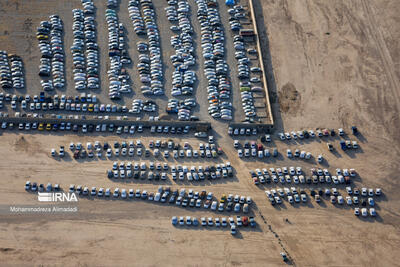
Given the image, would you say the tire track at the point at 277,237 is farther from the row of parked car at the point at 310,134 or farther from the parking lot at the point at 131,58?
the parking lot at the point at 131,58

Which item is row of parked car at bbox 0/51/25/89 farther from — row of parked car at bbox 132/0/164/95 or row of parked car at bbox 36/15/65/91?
row of parked car at bbox 132/0/164/95

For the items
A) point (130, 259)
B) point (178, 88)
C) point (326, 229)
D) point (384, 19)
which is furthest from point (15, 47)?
point (384, 19)

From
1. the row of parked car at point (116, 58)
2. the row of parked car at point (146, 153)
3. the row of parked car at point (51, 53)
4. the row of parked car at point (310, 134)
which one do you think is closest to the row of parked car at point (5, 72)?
the row of parked car at point (51, 53)

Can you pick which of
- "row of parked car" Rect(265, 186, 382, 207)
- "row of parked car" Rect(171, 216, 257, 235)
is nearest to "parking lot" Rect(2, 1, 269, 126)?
"row of parked car" Rect(265, 186, 382, 207)

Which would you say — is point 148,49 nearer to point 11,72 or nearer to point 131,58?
point 131,58

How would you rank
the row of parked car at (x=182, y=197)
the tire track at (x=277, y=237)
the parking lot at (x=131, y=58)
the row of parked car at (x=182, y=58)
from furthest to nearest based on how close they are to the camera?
the parking lot at (x=131, y=58), the row of parked car at (x=182, y=58), the row of parked car at (x=182, y=197), the tire track at (x=277, y=237)

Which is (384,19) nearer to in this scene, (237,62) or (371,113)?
(371,113)
